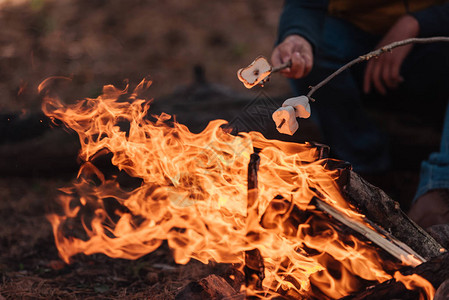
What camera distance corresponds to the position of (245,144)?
6.14 ft

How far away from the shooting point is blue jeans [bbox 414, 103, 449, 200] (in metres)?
2.72

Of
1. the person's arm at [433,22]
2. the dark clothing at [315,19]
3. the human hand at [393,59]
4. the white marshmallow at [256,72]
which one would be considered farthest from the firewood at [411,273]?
the person's arm at [433,22]

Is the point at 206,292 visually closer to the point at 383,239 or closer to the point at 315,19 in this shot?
the point at 383,239

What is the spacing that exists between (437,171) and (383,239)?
1435 millimetres

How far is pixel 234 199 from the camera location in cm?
192

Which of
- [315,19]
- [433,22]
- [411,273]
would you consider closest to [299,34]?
[315,19]

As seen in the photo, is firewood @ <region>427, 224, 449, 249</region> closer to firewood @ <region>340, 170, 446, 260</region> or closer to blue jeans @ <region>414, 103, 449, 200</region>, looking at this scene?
firewood @ <region>340, 170, 446, 260</region>

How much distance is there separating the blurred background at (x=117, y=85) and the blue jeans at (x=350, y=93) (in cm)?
17

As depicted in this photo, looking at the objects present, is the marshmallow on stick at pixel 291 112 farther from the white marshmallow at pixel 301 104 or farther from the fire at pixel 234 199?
the fire at pixel 234 199

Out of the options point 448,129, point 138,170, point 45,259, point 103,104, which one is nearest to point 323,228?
point 138,170

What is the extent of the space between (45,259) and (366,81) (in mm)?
2569

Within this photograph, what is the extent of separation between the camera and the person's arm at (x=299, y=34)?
2.66 m

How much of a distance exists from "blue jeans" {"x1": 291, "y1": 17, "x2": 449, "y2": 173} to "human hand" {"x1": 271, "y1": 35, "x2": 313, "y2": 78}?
0.61 meters

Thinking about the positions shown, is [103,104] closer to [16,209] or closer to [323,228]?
[323,228]
